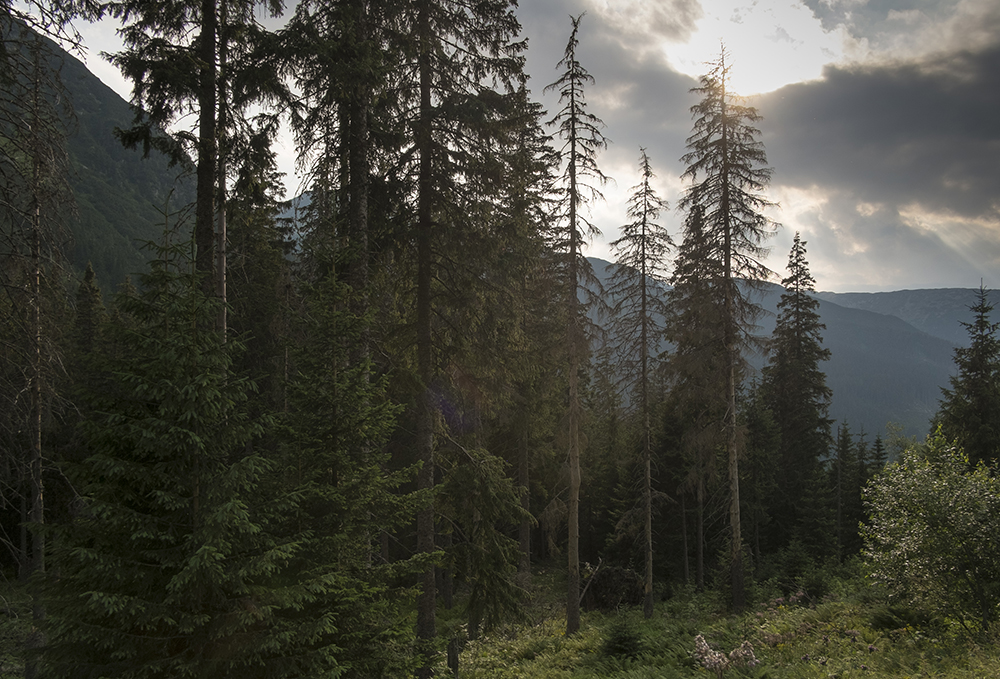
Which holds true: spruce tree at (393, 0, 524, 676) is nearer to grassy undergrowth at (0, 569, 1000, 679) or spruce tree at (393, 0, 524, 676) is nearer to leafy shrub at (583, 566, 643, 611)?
grassy undergrowth at (0, 569, 1000, 679)

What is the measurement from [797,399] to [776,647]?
2773cm

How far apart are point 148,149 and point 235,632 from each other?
758 cm

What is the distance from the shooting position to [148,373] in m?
5.51

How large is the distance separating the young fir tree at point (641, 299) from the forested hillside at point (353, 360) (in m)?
0.12

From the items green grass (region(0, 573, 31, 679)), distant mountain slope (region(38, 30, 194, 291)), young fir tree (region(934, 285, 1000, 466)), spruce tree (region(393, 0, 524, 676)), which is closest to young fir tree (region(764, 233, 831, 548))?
young fir tree (region(934, 285, 1000, 466))

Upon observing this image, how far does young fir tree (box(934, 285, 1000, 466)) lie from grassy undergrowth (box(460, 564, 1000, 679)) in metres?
16.3

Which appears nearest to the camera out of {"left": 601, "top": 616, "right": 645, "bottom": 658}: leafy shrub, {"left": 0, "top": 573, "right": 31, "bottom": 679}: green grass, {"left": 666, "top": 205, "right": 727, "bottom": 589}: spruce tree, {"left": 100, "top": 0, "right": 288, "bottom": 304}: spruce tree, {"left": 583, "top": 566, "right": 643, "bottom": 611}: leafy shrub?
{"left": 100, "top": 0, "right": 288, "bottom": 304}: spruce tree

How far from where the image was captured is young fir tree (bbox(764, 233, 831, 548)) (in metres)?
34.1

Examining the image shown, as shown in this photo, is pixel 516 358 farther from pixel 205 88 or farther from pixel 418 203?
pixel 205 88

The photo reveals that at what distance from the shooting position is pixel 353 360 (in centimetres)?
992

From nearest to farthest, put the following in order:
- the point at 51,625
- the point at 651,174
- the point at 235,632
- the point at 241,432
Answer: the point at 51,625, the point at 235,632, the point at 241,432, the point at 651,174

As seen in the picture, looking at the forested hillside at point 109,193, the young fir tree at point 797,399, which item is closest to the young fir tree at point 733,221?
the young fir tree at point 797,399

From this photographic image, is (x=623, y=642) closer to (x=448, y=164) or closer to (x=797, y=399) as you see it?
(x=448, y=164)

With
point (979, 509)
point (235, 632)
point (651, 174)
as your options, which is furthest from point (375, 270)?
point (651, 174)
